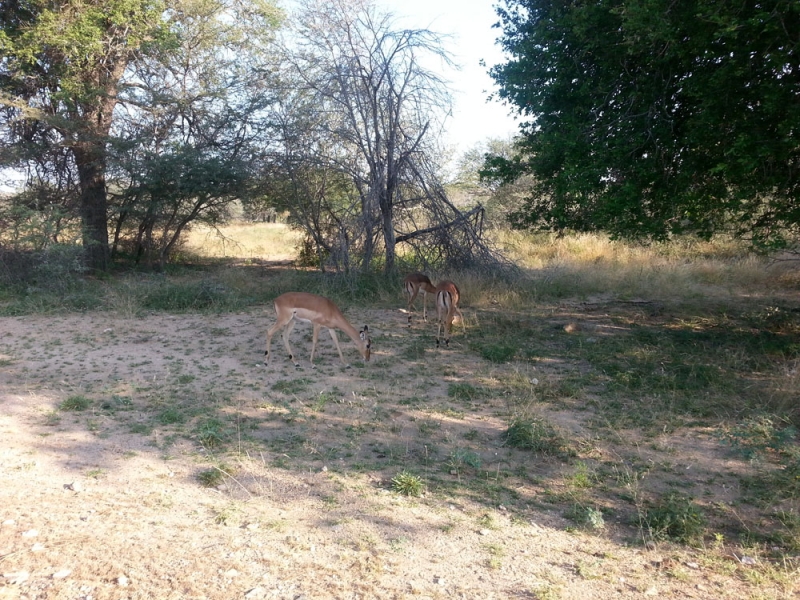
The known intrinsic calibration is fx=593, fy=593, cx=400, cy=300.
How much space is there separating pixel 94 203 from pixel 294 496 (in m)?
15.1

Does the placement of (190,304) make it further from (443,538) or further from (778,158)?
(778,158)

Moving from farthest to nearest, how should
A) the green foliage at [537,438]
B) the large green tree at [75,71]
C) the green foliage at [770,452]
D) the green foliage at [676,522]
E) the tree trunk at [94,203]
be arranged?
1. the tree trunk at [94,203]
2. the large green tree at [75,71]
3. the green foliage at [537,438]
4. the green foliage at [770,452]
5. the green foliage at [676,522]

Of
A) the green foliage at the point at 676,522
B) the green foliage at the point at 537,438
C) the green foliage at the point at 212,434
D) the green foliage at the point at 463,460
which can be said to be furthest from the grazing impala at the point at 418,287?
the green foliage at the point at 676,522

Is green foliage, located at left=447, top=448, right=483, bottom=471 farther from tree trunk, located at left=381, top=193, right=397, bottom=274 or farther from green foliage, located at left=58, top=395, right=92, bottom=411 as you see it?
tree trunk, located at left=381, top=193, right=397, bottom=274

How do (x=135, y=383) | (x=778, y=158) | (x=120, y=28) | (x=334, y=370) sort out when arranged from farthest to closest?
(x=120, y=28) → (x=334, y=370) → (x=135, y=383) → (x=778, y=158)

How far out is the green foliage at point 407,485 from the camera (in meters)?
4.79

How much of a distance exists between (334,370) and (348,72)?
7.95 metres

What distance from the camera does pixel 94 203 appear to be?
16812mm

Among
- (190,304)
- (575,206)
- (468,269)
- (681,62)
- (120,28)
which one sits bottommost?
(190,304)

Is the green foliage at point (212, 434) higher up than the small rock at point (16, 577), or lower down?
higher up

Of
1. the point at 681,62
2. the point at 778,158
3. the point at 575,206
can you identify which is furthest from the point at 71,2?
the point at 778,158

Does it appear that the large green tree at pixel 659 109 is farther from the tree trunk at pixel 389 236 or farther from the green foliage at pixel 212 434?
the green foliage at pixel 212 434

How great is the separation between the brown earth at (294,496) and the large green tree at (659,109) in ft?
10.9

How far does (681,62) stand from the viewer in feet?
26.0
